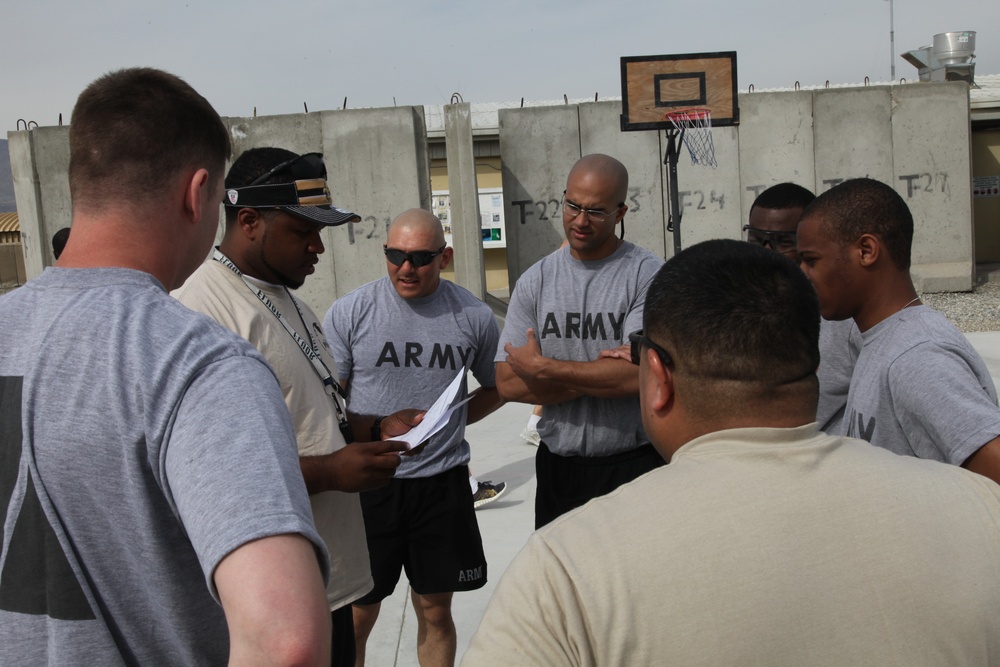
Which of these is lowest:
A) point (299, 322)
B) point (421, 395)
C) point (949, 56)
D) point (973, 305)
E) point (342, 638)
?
point (973, 305)

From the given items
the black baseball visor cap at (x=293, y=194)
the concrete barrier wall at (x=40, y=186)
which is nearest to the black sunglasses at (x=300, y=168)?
the black baseball visor cap at (x=293, y=194)

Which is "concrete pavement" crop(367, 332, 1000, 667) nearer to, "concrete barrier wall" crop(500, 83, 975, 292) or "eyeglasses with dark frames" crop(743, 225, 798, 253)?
"eyeglasses with dark frames" crop(743, 225, 798, 253)

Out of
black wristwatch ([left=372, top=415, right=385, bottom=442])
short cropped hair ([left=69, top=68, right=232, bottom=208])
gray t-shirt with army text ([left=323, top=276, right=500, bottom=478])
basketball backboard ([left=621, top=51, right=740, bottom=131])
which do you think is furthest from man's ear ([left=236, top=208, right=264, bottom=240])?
basketball backboard ([left=621, top=51, right=740, bottom=131])

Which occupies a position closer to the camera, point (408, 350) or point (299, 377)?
point (299, 377)

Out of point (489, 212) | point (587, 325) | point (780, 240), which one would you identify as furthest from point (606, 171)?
point (489, 212)

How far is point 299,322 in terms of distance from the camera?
104 inches

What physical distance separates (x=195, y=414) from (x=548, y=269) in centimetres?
267

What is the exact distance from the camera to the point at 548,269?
3.77 metres

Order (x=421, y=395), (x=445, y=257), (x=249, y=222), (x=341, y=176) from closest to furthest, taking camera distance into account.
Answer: (x=249, y=222), (x=421, y=395), (x=445, y=257), (x=341, y=176)

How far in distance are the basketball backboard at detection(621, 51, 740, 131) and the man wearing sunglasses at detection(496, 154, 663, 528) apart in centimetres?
746

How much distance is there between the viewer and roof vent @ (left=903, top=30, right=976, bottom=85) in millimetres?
17250

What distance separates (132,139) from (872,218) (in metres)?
2.01

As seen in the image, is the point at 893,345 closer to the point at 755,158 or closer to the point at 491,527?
the point at 491,527

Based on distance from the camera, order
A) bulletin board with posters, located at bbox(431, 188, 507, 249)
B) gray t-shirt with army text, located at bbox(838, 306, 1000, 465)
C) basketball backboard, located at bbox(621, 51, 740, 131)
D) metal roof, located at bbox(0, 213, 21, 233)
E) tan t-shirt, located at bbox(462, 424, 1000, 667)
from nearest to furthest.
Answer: tan t-shirt, located at bbox(462, 424, 1000, 667) < gray t-shirt with army text, located at bbox(838, 306, 1000, 465) < basketball backboard, located at bbox(621, 51, 740, 131) < bulletin board with posters, located at bbox(431, 188, 507, 249) < metal roof, located at bbox(0, 213, 21, 233)
